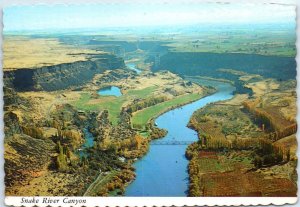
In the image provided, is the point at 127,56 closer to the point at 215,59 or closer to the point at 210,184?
the point at 215,59

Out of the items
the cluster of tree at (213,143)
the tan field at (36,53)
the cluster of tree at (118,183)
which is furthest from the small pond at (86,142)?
the cluster of tree at (213,143)

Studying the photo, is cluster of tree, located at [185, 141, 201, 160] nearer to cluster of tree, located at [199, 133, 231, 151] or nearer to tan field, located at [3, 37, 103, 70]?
cluster of tree, located at [199, 133, 231, 151]

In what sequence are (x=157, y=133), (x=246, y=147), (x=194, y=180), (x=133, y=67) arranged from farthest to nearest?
(x=133, y=67)
(x=157, y=133)
(x=246, y=147)
(x=194, y=180)

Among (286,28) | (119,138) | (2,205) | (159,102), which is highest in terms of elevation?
(286,28)

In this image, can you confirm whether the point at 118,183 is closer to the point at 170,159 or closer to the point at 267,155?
the point at 170,159

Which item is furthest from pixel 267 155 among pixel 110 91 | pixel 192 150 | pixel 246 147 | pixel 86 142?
pixel 86 142

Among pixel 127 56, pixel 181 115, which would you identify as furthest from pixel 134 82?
A: pixel 181 115
